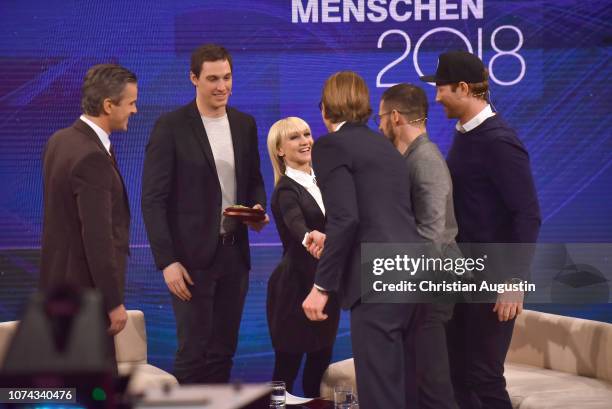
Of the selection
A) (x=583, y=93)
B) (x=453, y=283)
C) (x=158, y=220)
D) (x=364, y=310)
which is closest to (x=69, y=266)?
(x=158, y=220)

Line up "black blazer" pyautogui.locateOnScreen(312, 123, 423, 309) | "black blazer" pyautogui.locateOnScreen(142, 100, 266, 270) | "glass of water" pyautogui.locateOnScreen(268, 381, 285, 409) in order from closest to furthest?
1. "black blazer" pyautogui.locateOnScreen(312, 123, 423, 309)
2. "glass of water" pyautogui.locateOnScreen(268, 381, 285, 409)
3. "black blazer" pyautogui.locateOnScreen(142, 100, 266, 270)

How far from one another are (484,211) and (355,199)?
66 cm

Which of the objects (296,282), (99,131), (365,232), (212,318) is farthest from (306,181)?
(99,131)

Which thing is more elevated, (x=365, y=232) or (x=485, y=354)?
(x=365, y=232)

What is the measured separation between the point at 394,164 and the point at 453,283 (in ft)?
2.00

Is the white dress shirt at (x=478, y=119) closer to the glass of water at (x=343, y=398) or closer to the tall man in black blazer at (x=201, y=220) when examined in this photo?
the tall man in black blazer at (x=201, y=220)

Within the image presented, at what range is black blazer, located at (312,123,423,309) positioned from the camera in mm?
3312

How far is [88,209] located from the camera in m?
3.34

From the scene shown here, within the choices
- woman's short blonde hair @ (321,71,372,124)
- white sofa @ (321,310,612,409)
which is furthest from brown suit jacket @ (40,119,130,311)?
white sofa @ (321,310,612,409)

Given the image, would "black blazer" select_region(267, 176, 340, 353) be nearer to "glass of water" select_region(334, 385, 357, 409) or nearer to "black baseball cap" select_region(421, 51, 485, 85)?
"glass of water" select_region(334, 385, 357, 409)

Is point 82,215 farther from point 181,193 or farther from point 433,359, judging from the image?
point 433,359

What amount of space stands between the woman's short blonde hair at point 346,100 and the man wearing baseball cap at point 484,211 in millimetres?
501

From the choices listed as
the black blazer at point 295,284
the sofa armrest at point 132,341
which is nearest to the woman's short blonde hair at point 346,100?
the black blazer at point 295,284

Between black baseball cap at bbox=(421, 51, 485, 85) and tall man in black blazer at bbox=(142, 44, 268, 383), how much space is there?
3.48 ft
